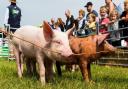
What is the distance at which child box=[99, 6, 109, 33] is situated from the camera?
37.0 ft

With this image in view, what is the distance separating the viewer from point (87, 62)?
8.06 meters

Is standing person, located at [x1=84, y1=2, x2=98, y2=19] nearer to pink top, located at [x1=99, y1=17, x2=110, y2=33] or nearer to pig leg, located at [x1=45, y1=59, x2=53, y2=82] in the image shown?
pink top, located at [x1=99, y1=17, x2=110, y2=33]

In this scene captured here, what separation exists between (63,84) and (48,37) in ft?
3.18

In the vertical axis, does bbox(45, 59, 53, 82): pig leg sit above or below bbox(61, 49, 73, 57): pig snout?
below

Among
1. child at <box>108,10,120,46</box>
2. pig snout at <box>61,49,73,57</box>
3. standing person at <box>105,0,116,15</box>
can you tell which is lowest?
pig snout at <box>61,49,73,57</box>

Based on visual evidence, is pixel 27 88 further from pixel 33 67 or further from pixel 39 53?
pixel 33 67

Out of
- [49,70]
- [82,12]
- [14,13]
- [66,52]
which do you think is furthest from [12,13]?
[66,52]

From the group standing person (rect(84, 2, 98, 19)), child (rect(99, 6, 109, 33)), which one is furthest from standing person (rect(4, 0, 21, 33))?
child (rect(99, 6, 109, 33))

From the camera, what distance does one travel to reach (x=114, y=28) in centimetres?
1162

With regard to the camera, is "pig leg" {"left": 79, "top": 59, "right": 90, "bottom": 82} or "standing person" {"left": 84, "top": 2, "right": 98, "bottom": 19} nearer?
"pig leg" {"left": 79, "top": 59, "right": 90, "bottom": 82}

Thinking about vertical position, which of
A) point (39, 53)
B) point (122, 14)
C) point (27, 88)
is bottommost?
point (27, 88)

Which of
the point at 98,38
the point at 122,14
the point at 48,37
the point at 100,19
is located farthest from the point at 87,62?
the point at 100,19

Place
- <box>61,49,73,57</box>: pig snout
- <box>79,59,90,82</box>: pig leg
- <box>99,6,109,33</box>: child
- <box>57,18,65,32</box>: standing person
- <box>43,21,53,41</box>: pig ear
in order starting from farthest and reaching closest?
1. <box>57,18,65,32</box>: standing person
2. <box>99,6,109,33</box>: child
3. <box>79,59,90,82</box>: pig leg
4. <box>43,21,53,41</box>: pig ear
5. <box>61,49,73,57</box>: pig snout

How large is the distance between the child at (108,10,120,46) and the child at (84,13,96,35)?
0.61 m
